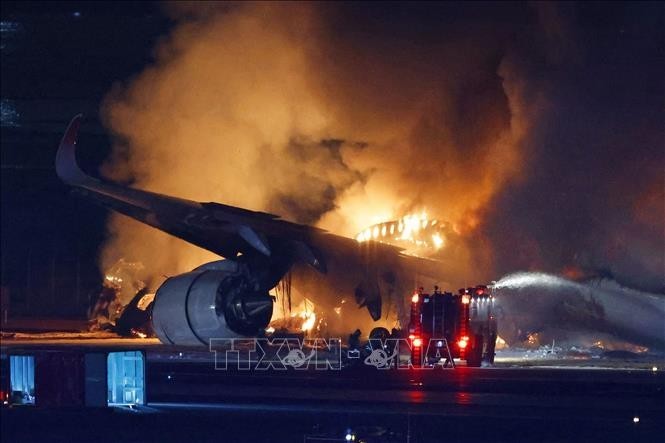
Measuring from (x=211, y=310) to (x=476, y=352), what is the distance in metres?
7.47

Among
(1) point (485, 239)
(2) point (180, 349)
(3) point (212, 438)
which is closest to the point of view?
(3) point (212, 438)

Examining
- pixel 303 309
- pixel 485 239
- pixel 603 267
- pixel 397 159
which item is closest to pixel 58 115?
pixel 397 159

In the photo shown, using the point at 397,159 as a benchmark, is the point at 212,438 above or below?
below

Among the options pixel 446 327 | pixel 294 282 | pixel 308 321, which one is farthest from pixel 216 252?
pixel 308 321

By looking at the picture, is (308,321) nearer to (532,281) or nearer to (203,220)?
(532,281)

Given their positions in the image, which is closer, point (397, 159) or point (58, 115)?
point (397, 159)

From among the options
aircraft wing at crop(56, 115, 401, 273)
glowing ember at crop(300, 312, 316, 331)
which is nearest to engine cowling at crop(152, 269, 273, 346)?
aircraft wing at crop(56, 115, 401, 273)

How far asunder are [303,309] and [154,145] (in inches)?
472

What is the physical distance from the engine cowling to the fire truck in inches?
197

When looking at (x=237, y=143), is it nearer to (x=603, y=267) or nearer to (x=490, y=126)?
(x=490, y=126)

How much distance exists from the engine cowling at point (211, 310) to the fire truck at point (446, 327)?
4992mm

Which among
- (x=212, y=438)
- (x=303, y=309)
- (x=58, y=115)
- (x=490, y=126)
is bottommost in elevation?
(x=212, y=438)

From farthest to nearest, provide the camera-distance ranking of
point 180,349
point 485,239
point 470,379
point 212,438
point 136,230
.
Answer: point 136,230, point 180,349, point 485,239, point 470,379, point 212,438

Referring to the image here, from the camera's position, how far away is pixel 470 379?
22953 mm
